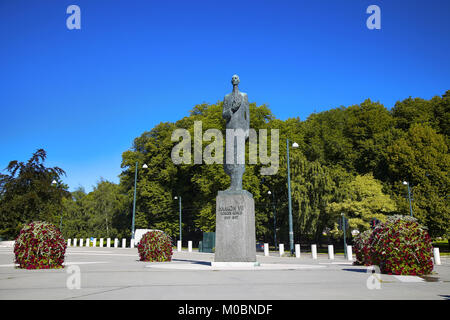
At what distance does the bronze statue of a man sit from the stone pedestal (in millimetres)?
729

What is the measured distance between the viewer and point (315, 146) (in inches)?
1591

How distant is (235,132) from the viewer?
13.9 metres

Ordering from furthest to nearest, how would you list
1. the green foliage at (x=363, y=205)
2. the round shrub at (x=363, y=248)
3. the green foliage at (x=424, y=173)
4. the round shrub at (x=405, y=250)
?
the green foliage at (x=424, y=173)
the green foliage at (x=363, y=205)
the round shrub at (x=363, y=248)
the round shrub at (x=405, y=250)

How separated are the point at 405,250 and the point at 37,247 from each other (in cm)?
1141

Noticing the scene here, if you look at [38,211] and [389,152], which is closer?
[38,211]

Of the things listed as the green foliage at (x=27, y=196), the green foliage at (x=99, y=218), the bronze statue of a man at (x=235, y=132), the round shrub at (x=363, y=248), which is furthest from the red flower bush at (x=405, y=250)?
the green foliage at (x=99, y=218)

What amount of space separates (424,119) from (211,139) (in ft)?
82.7

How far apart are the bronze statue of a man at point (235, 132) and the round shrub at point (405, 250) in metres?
5.49

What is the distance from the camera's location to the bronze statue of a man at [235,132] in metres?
13.6

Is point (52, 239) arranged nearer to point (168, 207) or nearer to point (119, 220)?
point (168, 207)

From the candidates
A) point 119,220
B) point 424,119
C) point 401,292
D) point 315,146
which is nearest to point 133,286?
point 401,292

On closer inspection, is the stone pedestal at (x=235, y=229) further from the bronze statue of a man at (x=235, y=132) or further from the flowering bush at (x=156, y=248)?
the flowering bush at (x=156, y=248)

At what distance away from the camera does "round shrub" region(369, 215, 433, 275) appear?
32.1 ft
